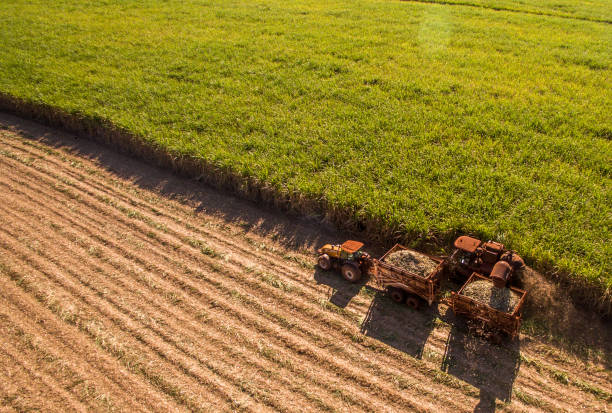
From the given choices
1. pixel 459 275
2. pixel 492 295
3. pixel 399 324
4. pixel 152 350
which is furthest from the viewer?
pixel 459 275

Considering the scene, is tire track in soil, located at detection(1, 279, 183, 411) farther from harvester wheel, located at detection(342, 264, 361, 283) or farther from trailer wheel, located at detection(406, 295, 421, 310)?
trailer wheel, located at detection(406, 295, 421, 310)

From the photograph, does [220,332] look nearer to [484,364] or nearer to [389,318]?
[389,318]

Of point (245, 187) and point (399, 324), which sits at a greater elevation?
point (245, 187)

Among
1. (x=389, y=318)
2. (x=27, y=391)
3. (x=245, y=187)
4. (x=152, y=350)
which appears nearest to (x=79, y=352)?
(x=27, y=391)

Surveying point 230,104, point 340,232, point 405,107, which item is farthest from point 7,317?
point 405,107

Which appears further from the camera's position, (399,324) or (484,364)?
(399,324)

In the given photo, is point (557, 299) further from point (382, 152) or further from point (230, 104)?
point (230, 104)

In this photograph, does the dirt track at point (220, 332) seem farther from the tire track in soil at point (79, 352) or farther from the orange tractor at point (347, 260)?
the orange tractor at point (347, 260)

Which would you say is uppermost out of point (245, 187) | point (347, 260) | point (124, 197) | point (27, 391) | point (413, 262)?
point (413, 262)
